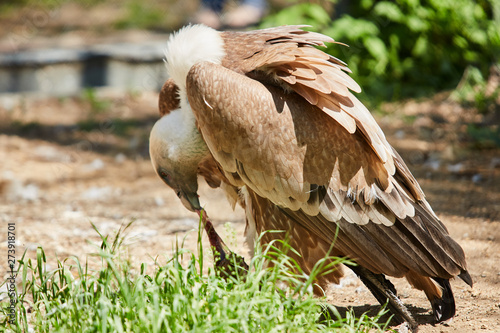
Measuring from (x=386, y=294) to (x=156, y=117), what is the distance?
5371 mm

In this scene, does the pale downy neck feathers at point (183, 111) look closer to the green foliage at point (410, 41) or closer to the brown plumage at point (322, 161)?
the brown plumage at point (322, 161)

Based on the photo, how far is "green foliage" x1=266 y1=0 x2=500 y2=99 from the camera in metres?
7.18

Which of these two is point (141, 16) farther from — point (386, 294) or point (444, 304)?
point (444, 304)

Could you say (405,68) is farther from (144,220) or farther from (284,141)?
(284,141)

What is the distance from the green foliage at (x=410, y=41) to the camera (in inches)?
283

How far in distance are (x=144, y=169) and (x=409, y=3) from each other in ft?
12.5

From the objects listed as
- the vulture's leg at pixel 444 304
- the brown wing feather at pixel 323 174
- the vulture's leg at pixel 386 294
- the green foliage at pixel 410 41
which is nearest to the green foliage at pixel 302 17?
the green foliage at pixel 410 41

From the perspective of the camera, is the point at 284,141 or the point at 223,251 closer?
the point at 284,141

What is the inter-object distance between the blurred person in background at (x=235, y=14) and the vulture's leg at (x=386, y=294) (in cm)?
716

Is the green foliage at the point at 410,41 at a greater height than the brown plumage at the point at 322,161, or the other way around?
the green foliage at the point at 410,41

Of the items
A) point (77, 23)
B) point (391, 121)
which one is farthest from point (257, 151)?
point (77, 23)

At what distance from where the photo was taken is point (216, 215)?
4965mm

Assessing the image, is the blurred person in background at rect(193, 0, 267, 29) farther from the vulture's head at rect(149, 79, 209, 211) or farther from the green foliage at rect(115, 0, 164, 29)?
the vulture's head at rect(149, 79, 209, 211)

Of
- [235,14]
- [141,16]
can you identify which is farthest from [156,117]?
[141,16]
